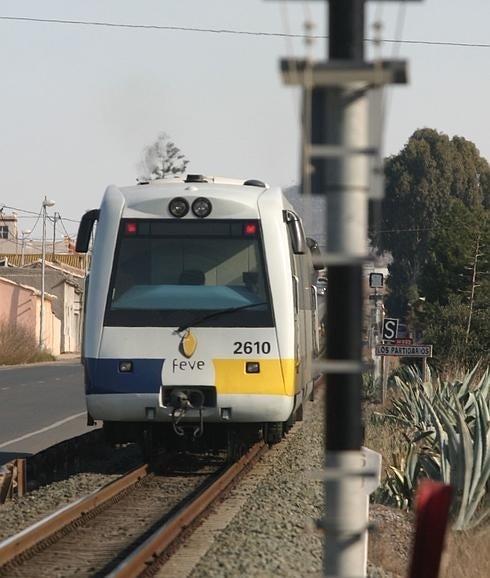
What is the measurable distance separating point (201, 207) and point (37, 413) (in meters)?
12.2

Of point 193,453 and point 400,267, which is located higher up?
point 400,267

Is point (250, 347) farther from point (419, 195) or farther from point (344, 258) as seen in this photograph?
point (419, 195)

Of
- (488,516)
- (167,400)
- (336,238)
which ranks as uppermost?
(336,238)

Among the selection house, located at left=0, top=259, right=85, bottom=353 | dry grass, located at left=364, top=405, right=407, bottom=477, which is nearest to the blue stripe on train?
dry grass, located at left=364, top=405, right=407, bottom=477

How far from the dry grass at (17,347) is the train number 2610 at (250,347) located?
46.5 metres

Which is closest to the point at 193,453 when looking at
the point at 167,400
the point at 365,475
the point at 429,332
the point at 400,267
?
the point at 167,400

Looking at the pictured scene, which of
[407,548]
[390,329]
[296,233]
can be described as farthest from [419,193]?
[407,548]

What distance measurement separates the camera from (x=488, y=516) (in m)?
11.7

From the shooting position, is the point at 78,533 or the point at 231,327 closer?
the point at 78,533

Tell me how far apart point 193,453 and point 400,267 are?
6226cm

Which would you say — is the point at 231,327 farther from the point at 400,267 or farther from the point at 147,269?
the point at 400,267

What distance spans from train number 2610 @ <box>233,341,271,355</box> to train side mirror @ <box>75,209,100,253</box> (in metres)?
1.88

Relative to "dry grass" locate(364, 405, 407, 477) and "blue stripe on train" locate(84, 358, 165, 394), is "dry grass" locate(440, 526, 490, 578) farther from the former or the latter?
"blue stripe on train" locate(84, 358, 165, 394)

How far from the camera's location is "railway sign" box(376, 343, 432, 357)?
73.1ft
